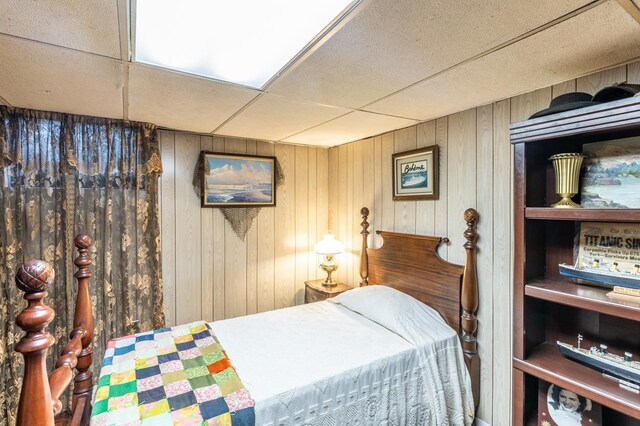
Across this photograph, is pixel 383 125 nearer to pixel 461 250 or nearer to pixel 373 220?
pixel 373 220

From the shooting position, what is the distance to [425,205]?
8.38 ft

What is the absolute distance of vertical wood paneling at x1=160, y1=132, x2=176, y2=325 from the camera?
2852mm

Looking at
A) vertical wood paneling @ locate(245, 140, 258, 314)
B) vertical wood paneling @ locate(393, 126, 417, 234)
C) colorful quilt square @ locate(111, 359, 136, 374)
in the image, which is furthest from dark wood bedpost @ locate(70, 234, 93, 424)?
vertical wood paneling @ locate(393, 126, 417, 234)

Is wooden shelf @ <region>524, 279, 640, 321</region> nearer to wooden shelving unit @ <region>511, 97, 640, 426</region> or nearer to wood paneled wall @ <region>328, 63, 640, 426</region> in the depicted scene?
wooden shelving unit @ <region>511, 97, 640, 426</region>

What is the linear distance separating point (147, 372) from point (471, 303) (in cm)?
198

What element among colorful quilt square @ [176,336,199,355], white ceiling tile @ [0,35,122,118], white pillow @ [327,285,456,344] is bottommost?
colorful quilt square @ [176,336,199,355]

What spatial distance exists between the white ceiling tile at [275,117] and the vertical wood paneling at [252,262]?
252 mm

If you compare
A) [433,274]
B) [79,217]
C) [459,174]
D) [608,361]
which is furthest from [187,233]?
[608,361]

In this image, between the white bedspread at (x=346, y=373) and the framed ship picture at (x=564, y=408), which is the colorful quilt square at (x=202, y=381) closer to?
the white bedspread at (x=346, y=373)

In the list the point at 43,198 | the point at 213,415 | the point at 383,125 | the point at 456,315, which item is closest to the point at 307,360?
the point at 213,415

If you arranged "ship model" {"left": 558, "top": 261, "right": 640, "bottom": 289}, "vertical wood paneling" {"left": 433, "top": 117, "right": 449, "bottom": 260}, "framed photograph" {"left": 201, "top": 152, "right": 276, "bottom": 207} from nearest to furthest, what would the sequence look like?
"ship model" {"left": 558, "top": 261, "right": 640, "bottom": 289}, "vertical wood paneling" {"left": 433, "top": 117, "right": 449, "bottom": 260}, "framed photograph" {"left": 201, "top": 152, "right": 276, "bottom": 207}

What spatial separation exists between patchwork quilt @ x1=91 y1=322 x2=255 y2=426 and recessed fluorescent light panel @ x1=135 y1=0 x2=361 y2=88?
156cm

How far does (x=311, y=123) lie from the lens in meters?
2.60

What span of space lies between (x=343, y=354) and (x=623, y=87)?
1.80m
